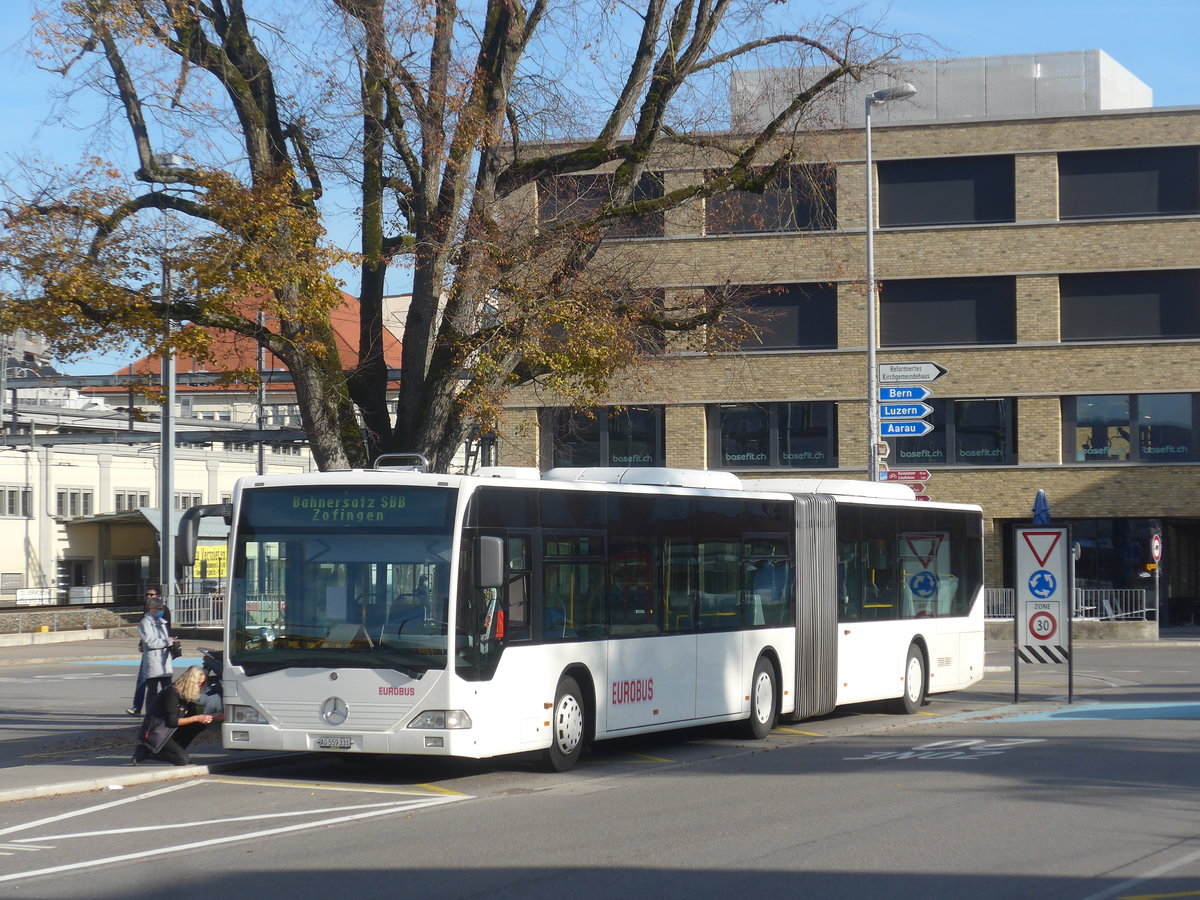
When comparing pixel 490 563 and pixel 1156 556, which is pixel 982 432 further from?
pixel 490 563

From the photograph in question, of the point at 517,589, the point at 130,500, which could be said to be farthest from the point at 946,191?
the point at 130,500

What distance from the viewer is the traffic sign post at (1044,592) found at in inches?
822

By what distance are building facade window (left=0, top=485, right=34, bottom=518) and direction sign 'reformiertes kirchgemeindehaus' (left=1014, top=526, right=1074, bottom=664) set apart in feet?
153

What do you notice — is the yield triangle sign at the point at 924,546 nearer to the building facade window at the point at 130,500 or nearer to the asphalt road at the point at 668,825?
the asphalt road at the point at 668,825

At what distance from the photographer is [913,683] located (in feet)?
67.2

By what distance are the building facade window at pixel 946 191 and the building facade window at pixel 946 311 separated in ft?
5.72

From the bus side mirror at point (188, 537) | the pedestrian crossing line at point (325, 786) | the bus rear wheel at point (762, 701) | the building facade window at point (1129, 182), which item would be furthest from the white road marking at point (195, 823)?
the building facade window at point (1129, 182)

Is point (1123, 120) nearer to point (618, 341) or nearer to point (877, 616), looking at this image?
point (877, 616)

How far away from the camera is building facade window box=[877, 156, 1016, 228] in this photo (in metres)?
42.1

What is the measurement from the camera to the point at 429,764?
572 inches

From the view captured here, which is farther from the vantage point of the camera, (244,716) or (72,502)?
(72,502)

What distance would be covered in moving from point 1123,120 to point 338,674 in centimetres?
3456

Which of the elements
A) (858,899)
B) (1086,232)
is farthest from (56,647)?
(858,899)

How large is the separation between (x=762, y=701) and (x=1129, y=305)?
1108 inches
